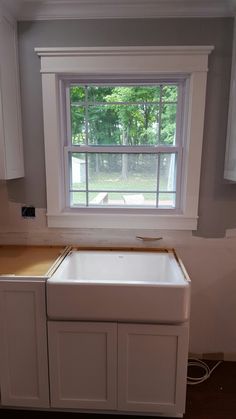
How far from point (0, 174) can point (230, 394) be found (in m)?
1.91

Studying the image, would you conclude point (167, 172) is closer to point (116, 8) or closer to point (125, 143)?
point (125, 143)

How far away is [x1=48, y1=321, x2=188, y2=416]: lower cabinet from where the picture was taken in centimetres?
136

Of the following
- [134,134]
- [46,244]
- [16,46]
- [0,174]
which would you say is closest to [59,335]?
[46,244]

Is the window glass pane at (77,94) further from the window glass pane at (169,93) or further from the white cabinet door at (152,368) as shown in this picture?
the white cabinet door at (152,368)

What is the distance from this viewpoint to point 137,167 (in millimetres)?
1895

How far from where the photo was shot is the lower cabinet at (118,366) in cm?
136

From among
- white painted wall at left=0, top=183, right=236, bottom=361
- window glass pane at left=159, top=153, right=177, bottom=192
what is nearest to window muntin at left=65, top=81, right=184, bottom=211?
window glass pane at left=159, top=153, right=177, bottom=192

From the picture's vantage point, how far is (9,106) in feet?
5.34

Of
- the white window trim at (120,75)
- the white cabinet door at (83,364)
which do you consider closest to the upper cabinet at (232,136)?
the white window trim at (120,75)

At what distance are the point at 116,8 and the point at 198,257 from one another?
1.63 m

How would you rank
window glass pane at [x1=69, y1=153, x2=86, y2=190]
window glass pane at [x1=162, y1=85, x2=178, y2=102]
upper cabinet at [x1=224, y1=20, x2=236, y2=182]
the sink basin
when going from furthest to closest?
window glass pane at [x1=69, y1=153, x2=86, y2=190] < window glass pane at [x1=162, y1=85, x2=178, y2=102] < upper cabinet at [x1=224, y1=20, x2=236, y2=182] < the sink basin

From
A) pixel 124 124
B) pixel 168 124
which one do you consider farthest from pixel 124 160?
pixel 168 124

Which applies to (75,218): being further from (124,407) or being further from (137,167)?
(124,407)

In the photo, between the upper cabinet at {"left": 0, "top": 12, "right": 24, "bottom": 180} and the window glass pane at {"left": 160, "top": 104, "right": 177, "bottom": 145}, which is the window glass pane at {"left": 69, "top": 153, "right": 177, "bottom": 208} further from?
the upper cabinet at {"left": 0, "top": 12, "right": 24, "bottom": 180}
